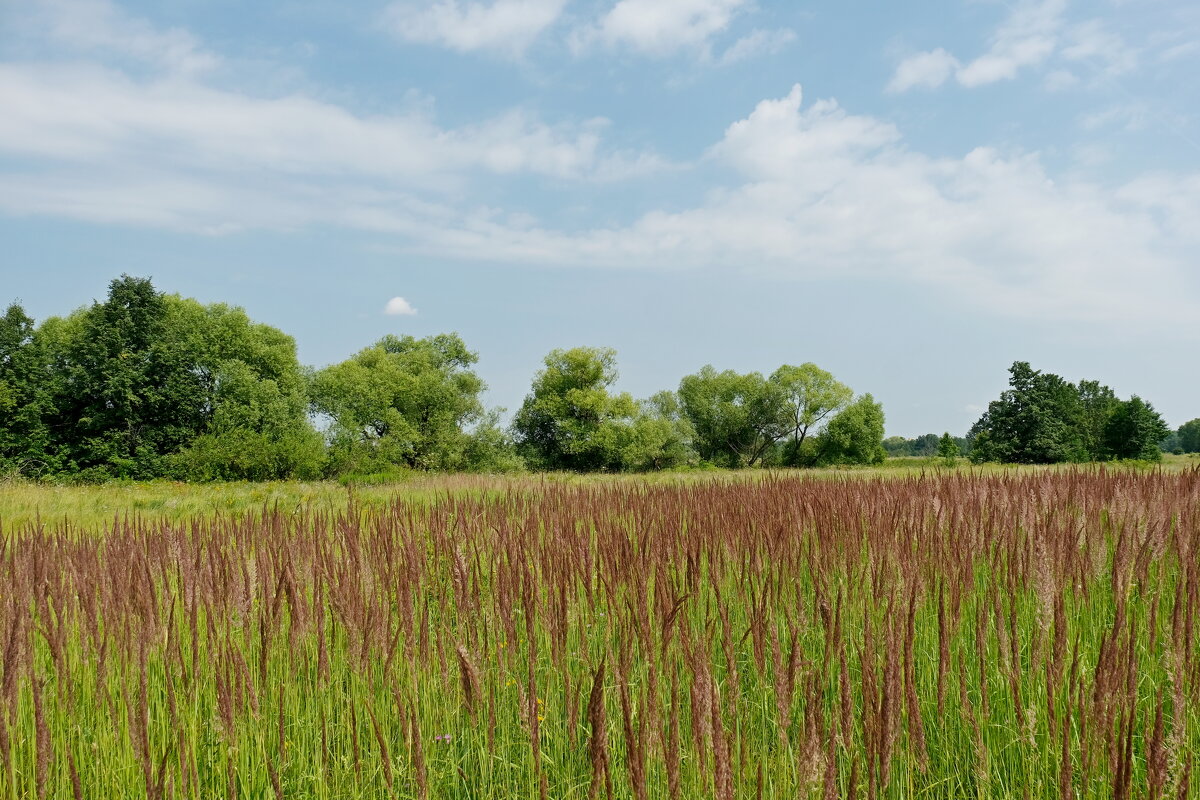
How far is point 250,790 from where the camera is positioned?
2600mm

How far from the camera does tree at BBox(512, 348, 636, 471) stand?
174ft

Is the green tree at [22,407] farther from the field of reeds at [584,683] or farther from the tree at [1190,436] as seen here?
the tree at [1190,436]

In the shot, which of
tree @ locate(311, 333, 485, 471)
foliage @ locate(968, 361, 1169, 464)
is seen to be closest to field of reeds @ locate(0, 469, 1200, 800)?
tree @ locate(311, 333, 485, 471)

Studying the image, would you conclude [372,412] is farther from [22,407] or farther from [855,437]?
[855,437]

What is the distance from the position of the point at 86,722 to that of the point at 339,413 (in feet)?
160

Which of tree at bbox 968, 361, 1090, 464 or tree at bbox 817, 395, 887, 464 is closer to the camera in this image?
tree at bbox 968, 361, 1090, 464

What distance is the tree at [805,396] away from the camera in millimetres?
68062

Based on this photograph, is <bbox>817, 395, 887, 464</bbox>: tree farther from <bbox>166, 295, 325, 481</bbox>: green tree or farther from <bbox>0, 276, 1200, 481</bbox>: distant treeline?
<bbox>166, 295, 325, 481</bbox>: green tree

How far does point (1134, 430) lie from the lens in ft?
201

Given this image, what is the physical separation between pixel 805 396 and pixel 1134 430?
2721 centimetres

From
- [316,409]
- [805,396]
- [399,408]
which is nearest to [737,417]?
[805,396]

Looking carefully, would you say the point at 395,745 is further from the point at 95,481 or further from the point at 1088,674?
the point at 95,481

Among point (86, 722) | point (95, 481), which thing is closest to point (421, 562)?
point (86, 722)

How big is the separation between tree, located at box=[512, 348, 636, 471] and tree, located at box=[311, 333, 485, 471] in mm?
4859
